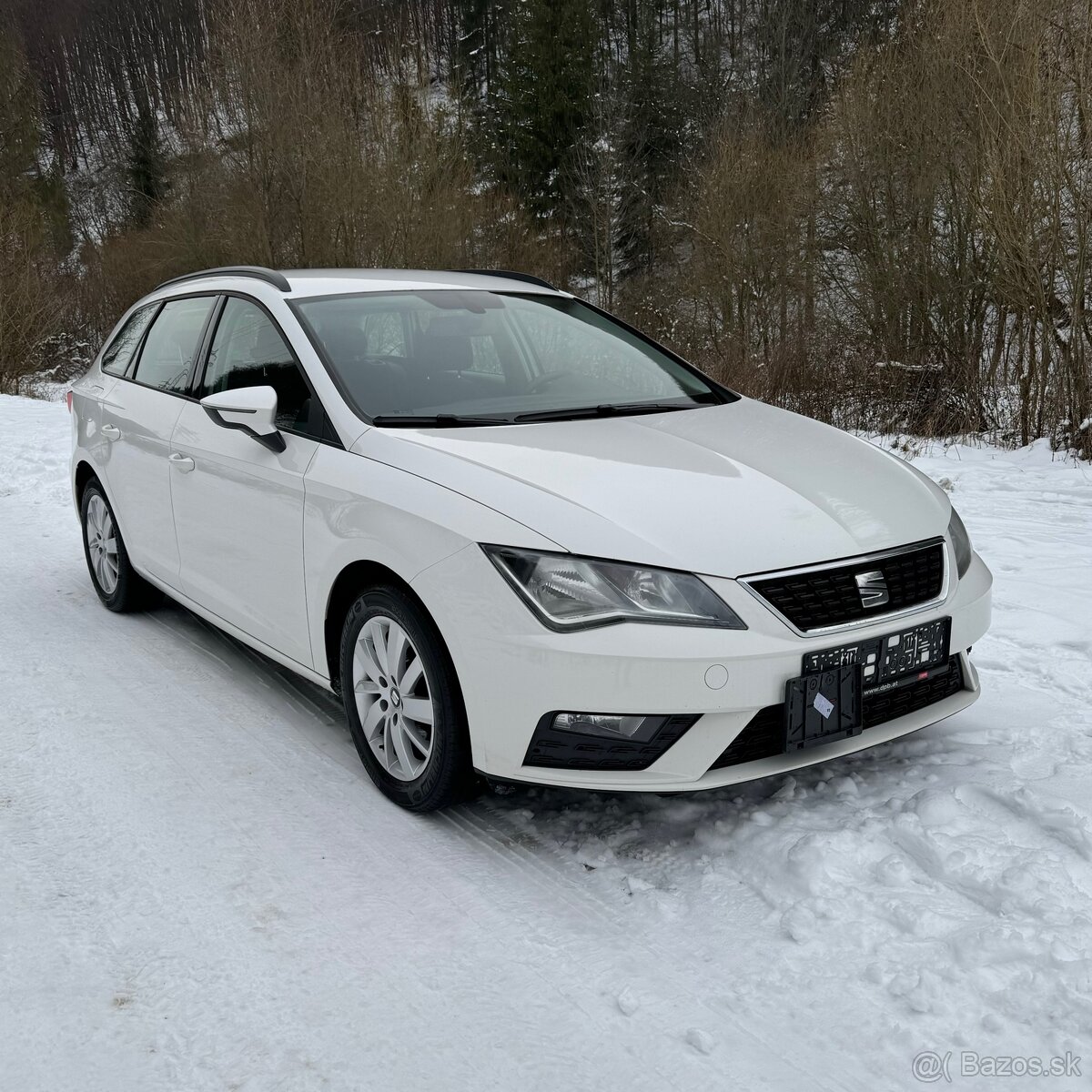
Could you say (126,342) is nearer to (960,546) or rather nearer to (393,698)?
(393,698)

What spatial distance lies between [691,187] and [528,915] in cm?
2331

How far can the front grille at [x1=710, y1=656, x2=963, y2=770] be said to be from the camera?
2.79 meters

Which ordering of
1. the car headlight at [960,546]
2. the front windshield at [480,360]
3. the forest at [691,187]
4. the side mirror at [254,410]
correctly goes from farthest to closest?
1. the forest at [691,187]
2. the front windshield at [480,360]
3. the side mirror at [254,410]
4. the car headlight at [960,546]

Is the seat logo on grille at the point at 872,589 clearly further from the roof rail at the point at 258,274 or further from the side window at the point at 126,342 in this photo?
the side window at the point at 126,342

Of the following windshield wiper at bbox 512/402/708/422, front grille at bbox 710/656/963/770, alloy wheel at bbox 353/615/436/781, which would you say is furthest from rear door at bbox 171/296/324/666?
front grille at bbox 710/656/963/770

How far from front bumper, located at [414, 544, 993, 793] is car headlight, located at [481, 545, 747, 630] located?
0.03 m

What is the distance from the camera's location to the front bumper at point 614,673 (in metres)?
2.68

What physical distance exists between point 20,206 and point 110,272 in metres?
6.30

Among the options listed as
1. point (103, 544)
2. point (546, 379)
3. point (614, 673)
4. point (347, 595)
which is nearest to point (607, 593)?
point (614, 673)

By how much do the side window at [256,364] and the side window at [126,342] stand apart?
112cm

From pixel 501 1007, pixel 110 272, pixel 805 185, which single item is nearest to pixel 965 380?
pixel 805 185

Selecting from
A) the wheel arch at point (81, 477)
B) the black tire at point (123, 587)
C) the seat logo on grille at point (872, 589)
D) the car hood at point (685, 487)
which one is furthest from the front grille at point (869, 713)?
the wheel arch at point (81, 477)

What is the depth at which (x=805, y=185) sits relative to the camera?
17438 millimetres

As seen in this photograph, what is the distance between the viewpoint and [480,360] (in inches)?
158
